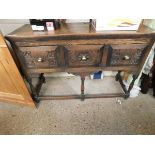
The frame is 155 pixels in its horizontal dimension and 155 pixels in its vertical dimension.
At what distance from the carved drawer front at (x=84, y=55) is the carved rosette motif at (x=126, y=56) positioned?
0.49ft

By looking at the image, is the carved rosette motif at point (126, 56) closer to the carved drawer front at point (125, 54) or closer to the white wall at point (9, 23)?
the carved drawer front at point (125, 54)

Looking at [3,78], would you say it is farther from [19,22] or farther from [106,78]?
[106,78]

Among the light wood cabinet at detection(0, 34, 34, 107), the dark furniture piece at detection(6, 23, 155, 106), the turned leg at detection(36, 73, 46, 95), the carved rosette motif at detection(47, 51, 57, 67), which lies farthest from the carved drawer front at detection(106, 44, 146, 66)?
the turned leg at detection(36, 73, 46, 95)

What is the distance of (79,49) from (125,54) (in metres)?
0.41

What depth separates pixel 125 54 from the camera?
1.20 m

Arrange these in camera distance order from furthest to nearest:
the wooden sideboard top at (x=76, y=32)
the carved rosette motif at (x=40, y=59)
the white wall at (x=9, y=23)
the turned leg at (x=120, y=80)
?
1. the turned leg at (x=120, y=80)
2. the white wall at (x=9, y=23)
3. the carved rosette motif at (x=40, y=59)
4. the wooden sideboard top at (x=76, y=32)

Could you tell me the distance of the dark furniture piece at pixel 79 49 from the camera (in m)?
1.07

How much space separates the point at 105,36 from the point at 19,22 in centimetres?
93

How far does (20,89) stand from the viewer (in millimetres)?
1446

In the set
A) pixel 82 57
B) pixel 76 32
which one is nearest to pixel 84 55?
pixel 82 57

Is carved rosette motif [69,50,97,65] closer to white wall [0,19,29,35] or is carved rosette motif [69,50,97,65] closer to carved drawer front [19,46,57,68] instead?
carved drawer front [19,46,57,68]

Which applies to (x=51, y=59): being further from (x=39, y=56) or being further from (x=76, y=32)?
(x=76, y=32)

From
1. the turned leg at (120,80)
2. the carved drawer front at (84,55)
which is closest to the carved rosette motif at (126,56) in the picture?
the carved drawer front at (84,55)
